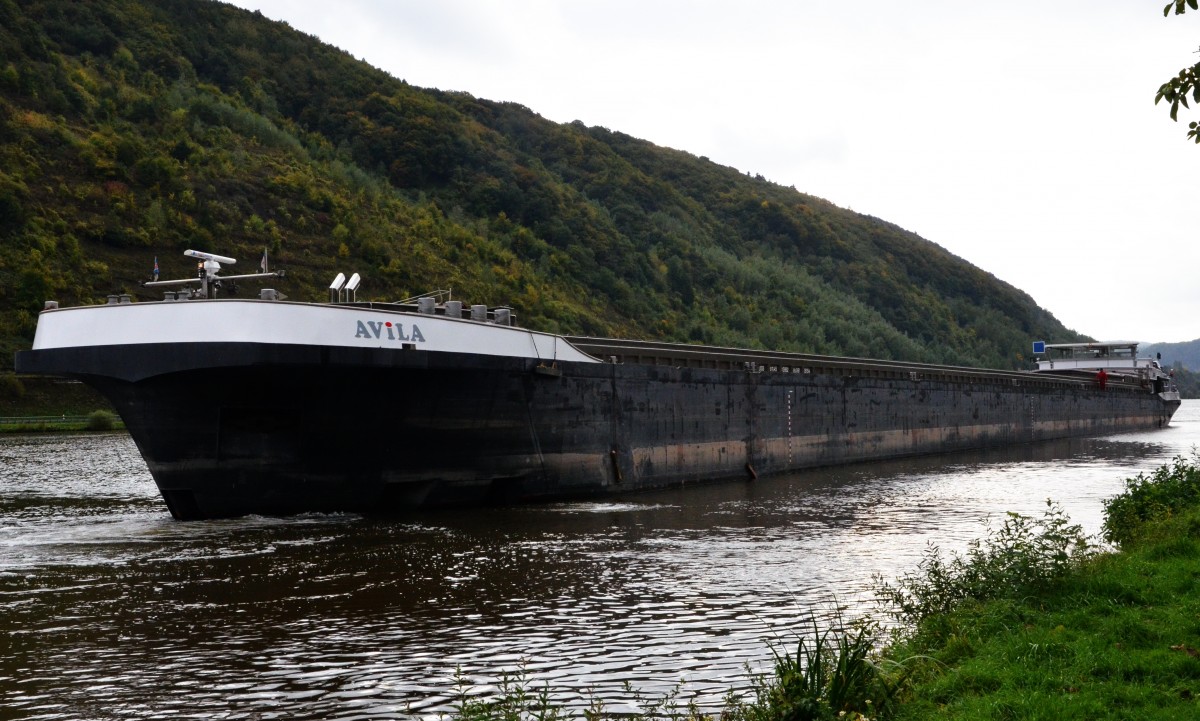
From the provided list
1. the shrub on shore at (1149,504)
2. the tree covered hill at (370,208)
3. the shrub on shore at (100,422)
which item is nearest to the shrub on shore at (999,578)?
the shrub on shore at (1149,504)

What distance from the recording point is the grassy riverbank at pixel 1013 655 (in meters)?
6.09

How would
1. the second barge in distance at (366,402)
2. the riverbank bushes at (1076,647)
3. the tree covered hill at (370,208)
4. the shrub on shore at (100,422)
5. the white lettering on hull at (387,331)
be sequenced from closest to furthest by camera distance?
the riverbank bushes at (1076,647) < the second barge in distance at (366,402) < the white lettering on hull at (387,331) < the shrub on shore at (100,422) < the tree covered hill at (370,208)

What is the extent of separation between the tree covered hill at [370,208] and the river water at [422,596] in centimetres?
3008

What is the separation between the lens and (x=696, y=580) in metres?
12.6

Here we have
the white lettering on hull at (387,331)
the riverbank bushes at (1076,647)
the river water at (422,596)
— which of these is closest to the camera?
the riverbank bushes at (1076,647)

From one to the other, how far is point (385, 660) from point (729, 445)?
1857cm

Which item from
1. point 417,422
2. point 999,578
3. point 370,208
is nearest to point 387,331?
point 417,422

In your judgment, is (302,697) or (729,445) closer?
(302,697)

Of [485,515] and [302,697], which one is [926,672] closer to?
[302,697]

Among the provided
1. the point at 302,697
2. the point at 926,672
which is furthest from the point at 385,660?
the point at 926,672

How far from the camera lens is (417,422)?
1772 centimetres

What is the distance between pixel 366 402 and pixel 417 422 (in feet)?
3.26

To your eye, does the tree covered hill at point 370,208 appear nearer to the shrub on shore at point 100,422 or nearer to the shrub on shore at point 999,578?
the shrub on shore at point 100,422

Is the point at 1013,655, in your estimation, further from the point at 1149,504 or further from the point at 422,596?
the point at 1149,504
